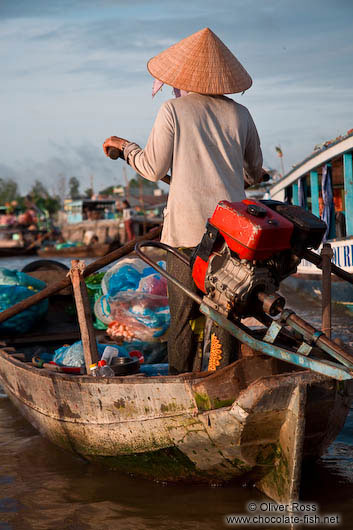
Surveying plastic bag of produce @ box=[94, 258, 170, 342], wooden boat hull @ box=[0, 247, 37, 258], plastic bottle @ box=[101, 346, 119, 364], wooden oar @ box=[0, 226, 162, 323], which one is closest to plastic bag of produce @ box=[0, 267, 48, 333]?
plastic bag of produce @ box=[94, 258, 170, 342]

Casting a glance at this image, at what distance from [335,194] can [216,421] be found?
33.5 ft

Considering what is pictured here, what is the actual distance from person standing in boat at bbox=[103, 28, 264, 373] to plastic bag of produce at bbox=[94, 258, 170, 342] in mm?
2325

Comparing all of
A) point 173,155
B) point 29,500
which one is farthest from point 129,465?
point 173,155

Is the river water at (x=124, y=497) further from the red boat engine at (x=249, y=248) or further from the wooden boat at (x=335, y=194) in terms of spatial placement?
the wooden boat at (x=335, y=194)

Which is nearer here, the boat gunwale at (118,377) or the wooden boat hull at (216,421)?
the wooden boat hull at (216,421)

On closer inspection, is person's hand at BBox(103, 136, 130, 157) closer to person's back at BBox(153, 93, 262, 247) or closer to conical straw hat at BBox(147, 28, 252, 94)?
person's back at BBox(153, 93, 262, 247)

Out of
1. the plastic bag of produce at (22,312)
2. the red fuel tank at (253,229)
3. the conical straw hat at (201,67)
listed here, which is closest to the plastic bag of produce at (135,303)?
the plastic bag of produce at (22,312)

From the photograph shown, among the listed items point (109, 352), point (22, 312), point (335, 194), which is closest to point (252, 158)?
point (109, 352)

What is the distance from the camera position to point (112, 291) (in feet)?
20.2

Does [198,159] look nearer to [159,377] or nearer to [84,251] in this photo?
[159,377]

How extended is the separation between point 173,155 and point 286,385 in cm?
132

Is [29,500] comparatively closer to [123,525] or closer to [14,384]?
[123,525]

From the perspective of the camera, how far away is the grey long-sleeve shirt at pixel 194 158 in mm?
3191

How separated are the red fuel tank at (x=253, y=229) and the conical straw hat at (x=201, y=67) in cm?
87
